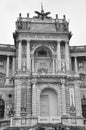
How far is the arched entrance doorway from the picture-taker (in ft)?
135

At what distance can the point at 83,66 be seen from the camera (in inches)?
2165

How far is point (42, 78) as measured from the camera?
4184 cm

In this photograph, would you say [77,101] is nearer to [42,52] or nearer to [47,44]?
[47,44]

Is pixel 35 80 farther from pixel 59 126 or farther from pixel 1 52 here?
pixel 1 52

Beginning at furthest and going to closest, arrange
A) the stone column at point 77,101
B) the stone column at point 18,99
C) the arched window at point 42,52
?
the arched window at point 42,52
the stone column at point 77,101
the stone column at point 18,99

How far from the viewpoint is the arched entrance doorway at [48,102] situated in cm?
4122

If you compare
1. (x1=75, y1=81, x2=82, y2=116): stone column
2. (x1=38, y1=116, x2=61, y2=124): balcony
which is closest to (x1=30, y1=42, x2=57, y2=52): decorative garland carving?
(x1=75, y1=81, x2=82, y2=116): stone column

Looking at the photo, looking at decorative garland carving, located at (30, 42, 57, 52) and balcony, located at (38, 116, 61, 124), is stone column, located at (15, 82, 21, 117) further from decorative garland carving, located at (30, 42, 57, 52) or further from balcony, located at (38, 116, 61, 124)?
decorative garland carving, located at (30, 42, 57, 52)

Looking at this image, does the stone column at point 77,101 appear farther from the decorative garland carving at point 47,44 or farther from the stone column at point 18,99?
the stone column at point 18,99

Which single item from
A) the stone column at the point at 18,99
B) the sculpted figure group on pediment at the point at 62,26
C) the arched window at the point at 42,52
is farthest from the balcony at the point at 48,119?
the sculpted figure group on pediment at the point at 62,26

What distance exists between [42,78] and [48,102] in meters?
4.19

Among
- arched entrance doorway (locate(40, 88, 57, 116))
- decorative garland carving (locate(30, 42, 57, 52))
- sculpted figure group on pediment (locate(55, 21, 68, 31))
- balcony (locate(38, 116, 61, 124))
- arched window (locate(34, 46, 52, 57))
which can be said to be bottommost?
balcony (locate(38, 116, 61, 124))

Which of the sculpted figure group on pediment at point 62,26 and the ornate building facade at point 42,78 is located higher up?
the sculpted figure group on pediment at point 62,26

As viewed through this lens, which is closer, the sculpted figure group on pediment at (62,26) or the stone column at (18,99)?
the stone column at (18,99)
